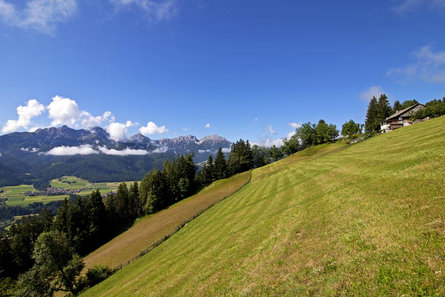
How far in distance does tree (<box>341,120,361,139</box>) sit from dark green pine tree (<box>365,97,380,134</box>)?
242 inches

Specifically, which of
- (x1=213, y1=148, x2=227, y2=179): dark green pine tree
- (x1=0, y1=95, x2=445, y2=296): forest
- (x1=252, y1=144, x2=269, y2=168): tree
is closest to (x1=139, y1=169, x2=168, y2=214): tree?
(x1=0, y1=95, x2=445, y2=296): forest

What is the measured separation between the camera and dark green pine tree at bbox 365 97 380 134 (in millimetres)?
109144

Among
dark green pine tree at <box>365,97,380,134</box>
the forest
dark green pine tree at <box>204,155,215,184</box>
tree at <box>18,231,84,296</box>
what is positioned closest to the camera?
tree at <box>18,231,84,296</box>

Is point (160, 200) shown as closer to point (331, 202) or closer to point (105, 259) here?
point (105, 259)

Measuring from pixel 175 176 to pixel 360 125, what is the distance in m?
→ 106

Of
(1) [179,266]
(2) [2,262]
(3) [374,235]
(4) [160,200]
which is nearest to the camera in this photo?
(3) [374,235]

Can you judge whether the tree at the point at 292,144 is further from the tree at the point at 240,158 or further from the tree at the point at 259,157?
the tree at the point at 240,158

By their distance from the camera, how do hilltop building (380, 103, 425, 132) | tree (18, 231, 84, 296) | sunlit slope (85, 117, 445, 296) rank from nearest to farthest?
1. sunlit slope (85, 117, 445, 296)
2. tree (18, 231, 84, 296)
3. hilltop building (380, 103, 425, 132)

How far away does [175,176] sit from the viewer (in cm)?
9338

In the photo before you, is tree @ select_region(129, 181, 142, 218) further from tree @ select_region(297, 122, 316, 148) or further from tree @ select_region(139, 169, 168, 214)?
tree @ select_region(297, 122, 316, 148)

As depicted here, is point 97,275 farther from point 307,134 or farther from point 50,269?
point 307,134

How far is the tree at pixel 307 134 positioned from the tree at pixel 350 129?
1727 centimetres

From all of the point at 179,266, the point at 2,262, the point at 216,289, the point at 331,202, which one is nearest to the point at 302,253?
the point at 216,289

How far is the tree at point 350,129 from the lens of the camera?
110000 mm
